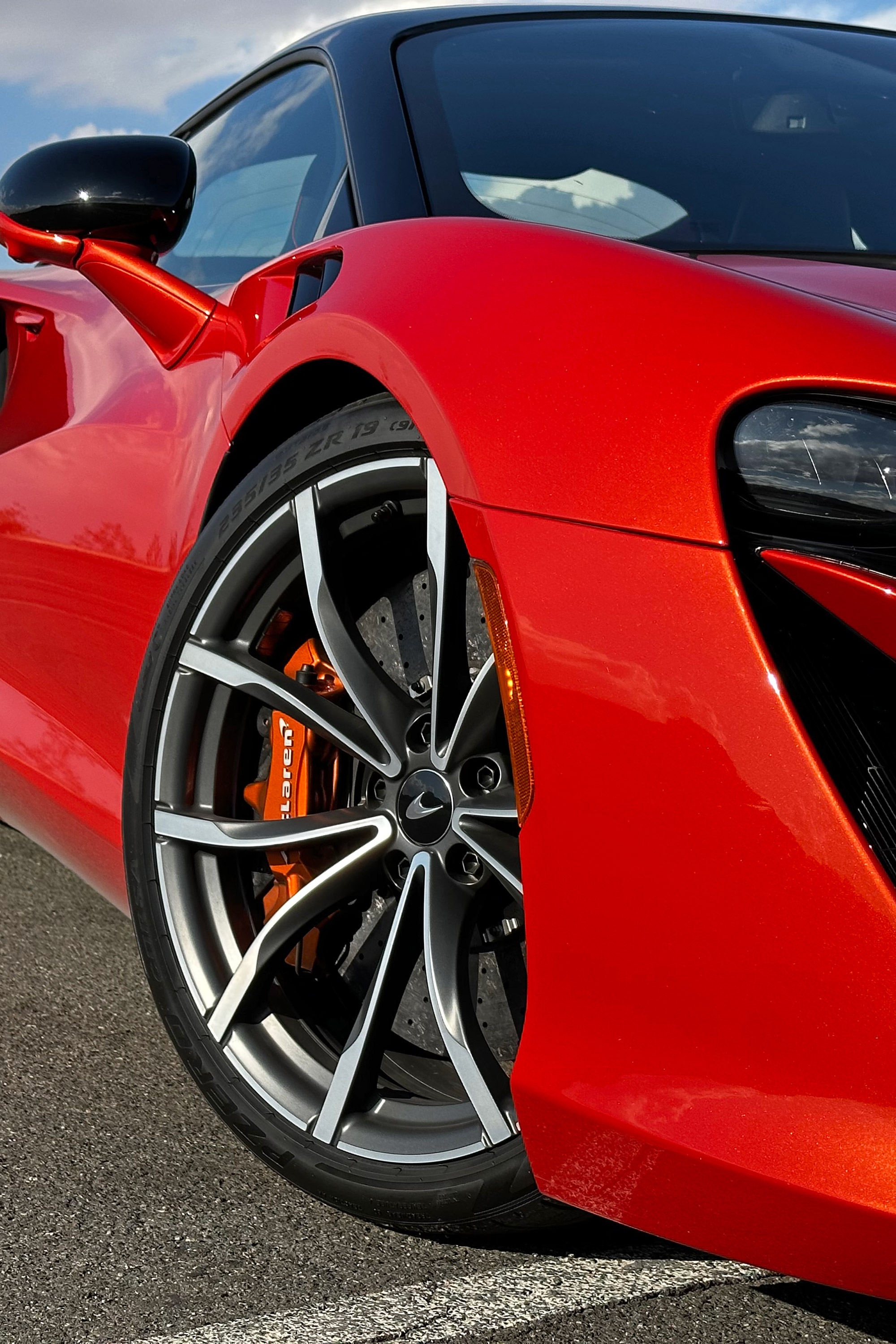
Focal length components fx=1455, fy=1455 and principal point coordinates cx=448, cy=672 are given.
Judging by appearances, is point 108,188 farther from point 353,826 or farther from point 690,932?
point 690,932

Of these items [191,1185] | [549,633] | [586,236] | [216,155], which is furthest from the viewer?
[216,155]

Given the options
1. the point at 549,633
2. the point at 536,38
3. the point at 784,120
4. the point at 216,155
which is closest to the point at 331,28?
the point at 536,38

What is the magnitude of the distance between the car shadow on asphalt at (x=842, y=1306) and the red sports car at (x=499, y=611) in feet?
1.01

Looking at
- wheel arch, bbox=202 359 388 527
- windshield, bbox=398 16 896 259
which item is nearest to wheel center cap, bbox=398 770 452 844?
wheel arch, bbox=202 359 388 527

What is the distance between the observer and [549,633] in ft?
4.12

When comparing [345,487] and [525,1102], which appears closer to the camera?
[525,1102]

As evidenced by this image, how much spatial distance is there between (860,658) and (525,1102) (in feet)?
1.64

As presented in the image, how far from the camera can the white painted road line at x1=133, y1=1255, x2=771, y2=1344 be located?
4.70ft

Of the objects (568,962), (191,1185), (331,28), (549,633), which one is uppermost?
(331,28)

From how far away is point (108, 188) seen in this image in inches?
80.7

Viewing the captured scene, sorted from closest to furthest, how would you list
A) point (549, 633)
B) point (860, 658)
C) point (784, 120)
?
point (860, 658) → point (549, 633) → point (784, 120)

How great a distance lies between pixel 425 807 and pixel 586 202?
3.13ft

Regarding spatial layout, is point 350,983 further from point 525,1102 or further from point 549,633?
point 549,633

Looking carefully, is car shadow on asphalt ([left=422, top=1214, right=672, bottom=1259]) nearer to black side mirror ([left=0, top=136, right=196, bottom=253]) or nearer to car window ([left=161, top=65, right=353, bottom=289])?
car window ([left=161, top=65, right=353, bottom=289])
